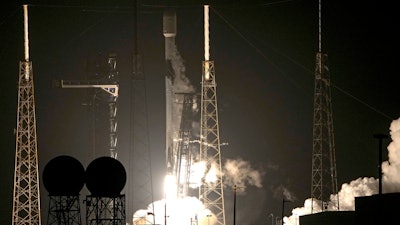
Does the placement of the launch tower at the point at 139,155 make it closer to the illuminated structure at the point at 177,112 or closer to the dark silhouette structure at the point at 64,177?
the illuminated structure at the point at 177,112

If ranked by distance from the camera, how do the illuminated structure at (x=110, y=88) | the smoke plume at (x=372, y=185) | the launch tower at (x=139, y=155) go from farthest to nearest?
the launch tower at (x=139, y=155) → the illuminated structure at (x=110, y=88) → the smoke plume at (x=372, y=185)

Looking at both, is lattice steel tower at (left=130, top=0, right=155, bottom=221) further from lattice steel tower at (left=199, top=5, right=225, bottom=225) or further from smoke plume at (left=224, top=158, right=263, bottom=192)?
smoke plume at (left=224, top=158, right=263, bottom=192)

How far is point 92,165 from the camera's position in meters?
87.6

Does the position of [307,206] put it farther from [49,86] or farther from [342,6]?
[49,86]

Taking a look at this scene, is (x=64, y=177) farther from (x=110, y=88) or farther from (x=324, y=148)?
(x=324, y=148)

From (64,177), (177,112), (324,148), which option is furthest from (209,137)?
(64,177)

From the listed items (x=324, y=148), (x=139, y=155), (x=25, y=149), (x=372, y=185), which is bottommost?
(x=372, y=185)

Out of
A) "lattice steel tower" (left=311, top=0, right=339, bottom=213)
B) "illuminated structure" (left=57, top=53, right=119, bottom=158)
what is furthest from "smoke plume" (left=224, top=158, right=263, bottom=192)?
"illuminated structure" (left=57, top=53, right=119, bottom=158)

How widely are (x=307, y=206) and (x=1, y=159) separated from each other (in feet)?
104

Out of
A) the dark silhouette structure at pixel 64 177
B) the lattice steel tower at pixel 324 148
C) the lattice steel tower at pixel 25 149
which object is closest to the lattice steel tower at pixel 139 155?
the lattice steel tower at pixel 25 149

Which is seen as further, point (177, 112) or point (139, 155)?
point (139, 155)

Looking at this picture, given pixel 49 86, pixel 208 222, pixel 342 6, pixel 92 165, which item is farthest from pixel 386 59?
pixel 92 165

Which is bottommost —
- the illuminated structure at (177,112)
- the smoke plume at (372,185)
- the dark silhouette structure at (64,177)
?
the dark silhouette structure at (64,177)

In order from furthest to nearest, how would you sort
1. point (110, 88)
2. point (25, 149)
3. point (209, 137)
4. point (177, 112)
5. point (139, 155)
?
point (209, 137), point (139, 155), point (177, 112), point (110, 88), point (25, 149)
